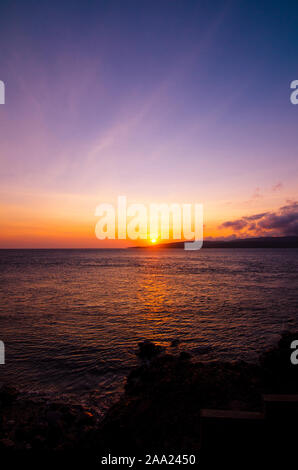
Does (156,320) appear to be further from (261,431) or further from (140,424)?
(261,431)

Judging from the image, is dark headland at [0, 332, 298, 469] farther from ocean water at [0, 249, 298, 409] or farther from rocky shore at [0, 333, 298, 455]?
ocean water at [0, 249, 298, 409]

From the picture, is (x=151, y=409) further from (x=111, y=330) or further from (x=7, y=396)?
(x=111, y=330)

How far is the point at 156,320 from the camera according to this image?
19.9 metres

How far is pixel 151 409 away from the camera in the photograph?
24.8 ft

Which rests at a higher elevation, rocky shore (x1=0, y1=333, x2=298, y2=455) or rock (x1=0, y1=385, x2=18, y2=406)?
rocky shore (x1=0, y1=333, x2=298, y2=455)

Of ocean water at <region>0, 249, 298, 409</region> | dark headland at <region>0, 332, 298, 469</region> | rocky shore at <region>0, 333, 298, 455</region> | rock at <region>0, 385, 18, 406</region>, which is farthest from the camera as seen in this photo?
ocean water at <region>0, 249, 298, 409</region>

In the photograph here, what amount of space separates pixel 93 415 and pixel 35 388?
344 cm

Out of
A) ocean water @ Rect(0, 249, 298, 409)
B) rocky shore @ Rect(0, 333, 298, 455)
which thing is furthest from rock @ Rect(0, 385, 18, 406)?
ocean water @ Rect(0, 249, 298, 409)

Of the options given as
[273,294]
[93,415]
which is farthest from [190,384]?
[273,294]

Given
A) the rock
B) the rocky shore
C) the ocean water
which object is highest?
the rocky shore

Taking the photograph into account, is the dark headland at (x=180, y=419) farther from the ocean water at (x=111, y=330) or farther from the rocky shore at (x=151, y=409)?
the ocean water at (x=111, y=330)

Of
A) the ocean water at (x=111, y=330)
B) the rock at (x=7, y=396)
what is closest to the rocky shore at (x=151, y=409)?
the rock at (x=7, y=396)

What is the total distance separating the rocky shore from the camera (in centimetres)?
641

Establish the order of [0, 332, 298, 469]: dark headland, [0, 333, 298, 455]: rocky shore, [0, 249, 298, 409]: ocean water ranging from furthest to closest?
1. [0, 249, 298, 409]: ocean water
2. [0, 333, 298, 455]: rocky shore
3. [0, 332, 298, 469]: dark headland
